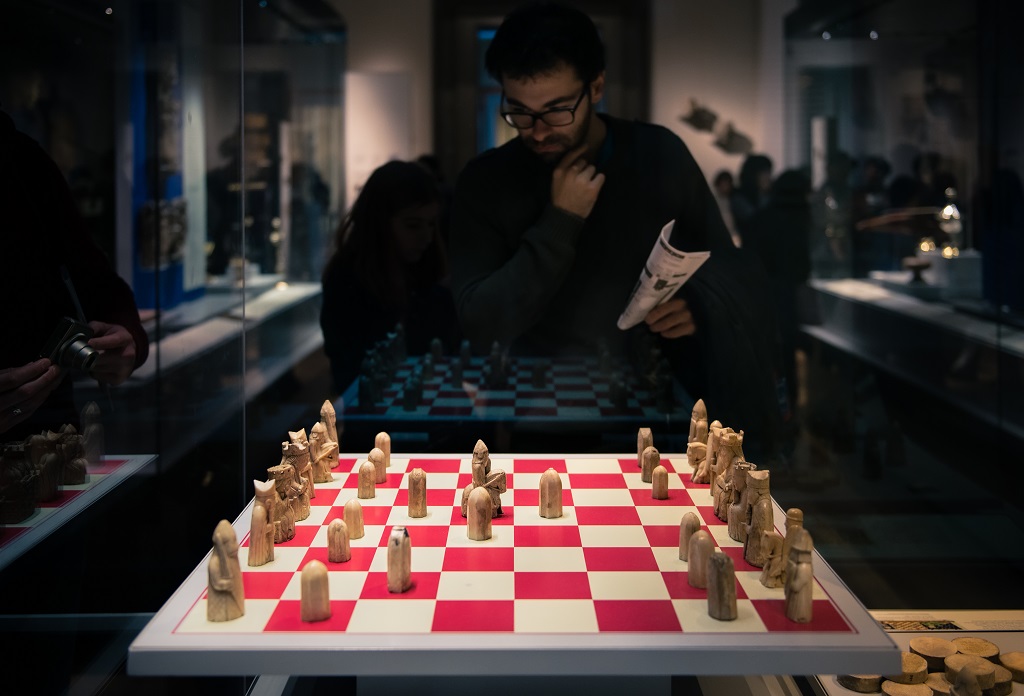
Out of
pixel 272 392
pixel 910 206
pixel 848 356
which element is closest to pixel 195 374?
pixel 272 392

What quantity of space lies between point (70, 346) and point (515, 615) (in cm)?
151

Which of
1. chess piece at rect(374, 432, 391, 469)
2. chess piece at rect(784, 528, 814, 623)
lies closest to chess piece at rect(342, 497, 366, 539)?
chess piece at rect(374, 432, 391, 469)

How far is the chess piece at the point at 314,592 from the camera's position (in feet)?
5.99

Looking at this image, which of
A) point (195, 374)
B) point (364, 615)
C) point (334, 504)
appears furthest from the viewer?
point (195, 374)

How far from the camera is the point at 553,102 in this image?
10.8 feet

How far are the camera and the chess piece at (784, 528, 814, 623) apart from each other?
1.94 m

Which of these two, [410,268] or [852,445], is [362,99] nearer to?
[410,268]

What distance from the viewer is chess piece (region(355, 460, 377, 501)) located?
2555mm

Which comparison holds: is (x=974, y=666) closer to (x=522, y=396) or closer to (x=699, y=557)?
(x=699, y=557)

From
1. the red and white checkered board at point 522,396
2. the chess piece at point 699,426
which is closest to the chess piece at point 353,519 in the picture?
the chess piece at point 699,426

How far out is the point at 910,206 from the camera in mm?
3641

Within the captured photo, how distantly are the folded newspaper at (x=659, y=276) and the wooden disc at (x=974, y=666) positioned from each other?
1478 millimetres

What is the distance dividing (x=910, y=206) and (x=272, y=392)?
8.51 ft

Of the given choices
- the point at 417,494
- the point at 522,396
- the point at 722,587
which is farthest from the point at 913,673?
the point at 522,396
